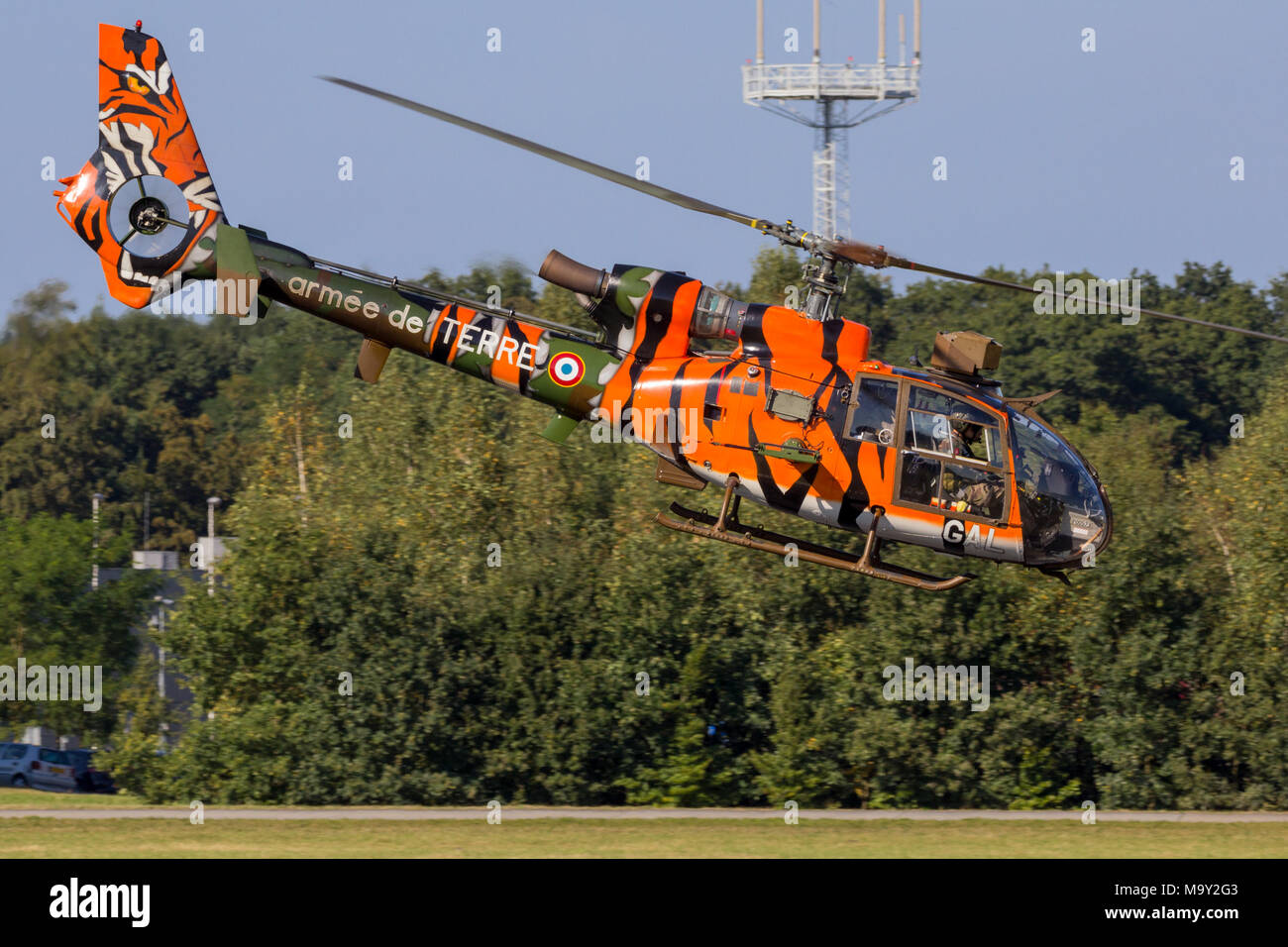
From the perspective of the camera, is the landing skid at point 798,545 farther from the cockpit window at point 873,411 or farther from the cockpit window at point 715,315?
the cockpit window at point 715,315

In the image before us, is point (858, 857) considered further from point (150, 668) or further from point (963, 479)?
point (150, 668)

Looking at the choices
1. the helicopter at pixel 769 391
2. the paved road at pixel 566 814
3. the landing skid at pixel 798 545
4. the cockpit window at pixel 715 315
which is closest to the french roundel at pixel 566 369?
the helicopter at pixel 769 391

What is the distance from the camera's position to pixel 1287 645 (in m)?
40.1

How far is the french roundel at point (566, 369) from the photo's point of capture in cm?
2311

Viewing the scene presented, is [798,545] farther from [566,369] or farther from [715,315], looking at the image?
[566,369]

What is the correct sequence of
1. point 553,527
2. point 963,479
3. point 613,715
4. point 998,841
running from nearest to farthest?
point 963,479 < point 998,841 < point 613,715 < point 553,527

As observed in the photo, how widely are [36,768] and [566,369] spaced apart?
32.3 meters

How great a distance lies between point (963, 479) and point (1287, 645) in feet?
75.0

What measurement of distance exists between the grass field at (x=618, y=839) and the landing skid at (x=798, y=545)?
3.87 metres

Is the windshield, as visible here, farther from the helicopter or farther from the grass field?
the grass field

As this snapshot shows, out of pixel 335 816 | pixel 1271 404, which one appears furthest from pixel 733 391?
pixel 1271 404

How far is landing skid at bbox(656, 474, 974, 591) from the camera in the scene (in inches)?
850

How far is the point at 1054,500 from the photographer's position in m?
21.5

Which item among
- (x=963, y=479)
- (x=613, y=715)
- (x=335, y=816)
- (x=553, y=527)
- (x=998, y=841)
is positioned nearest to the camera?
(x=963, y=479)
